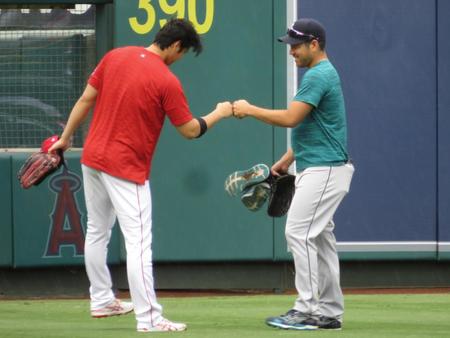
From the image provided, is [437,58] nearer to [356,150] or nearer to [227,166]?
[356,150]

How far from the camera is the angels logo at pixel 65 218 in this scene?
10070mm

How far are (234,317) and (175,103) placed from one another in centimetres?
191

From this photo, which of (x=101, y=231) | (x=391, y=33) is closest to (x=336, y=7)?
(x=391, y=33)

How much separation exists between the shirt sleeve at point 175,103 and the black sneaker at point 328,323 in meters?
1.37

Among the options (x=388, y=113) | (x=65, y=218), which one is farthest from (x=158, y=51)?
(x=388, y=113)

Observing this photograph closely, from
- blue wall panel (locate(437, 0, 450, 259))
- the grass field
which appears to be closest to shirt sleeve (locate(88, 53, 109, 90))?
the grass field

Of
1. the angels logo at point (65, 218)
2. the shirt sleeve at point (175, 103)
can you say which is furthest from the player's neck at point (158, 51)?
the angels logo at point (65, 218)

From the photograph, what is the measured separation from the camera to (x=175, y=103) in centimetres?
651

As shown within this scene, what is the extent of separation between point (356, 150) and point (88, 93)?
404 centimetres

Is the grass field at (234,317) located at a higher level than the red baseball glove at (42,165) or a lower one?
lower

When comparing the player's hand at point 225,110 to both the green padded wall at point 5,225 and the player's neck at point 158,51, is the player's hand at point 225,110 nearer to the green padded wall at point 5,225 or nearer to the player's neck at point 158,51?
the player's neck at point 158,51

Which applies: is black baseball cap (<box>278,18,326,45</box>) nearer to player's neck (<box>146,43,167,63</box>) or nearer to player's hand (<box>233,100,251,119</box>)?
player's hand (<box>233,100,251,119</box>)

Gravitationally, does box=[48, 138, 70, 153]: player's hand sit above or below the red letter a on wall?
above

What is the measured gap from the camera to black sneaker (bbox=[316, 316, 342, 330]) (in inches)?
270
